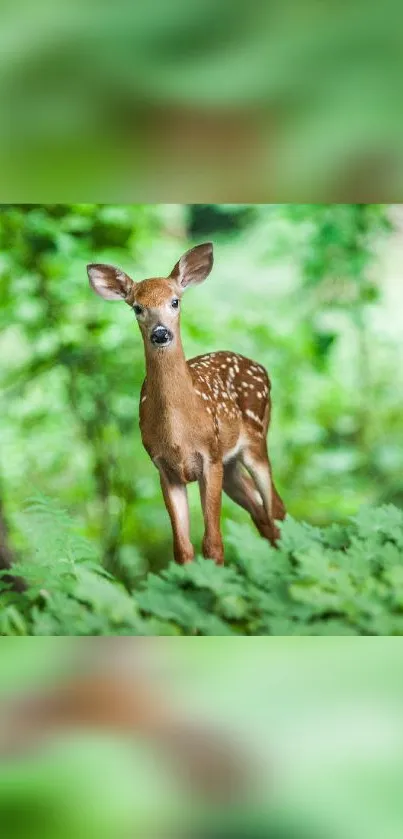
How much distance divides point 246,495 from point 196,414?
0.19 meters

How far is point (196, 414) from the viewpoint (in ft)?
6.63

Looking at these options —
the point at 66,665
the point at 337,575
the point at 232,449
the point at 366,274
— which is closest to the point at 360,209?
the point at 366,274

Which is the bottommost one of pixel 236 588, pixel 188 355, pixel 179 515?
pixel 236 588

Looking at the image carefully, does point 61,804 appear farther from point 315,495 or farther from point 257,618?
point 315,495

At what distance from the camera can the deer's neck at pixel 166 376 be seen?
2.00m

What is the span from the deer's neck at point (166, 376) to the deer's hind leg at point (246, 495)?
0.57 feet

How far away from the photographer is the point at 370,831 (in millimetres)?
1257

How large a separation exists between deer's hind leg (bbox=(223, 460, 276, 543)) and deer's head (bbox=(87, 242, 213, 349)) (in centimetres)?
28

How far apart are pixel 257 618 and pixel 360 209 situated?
0.83 meters
